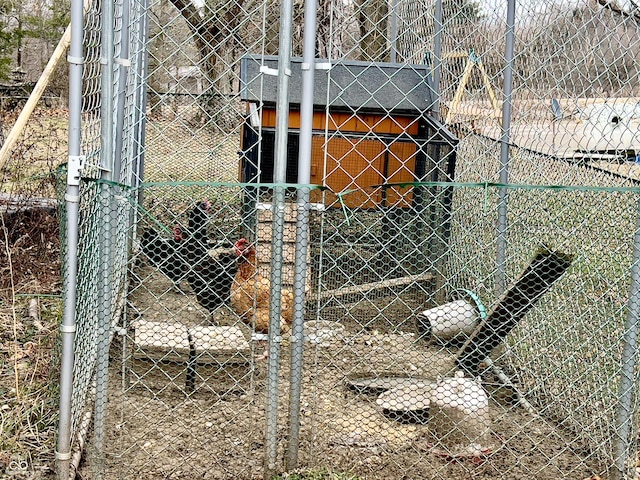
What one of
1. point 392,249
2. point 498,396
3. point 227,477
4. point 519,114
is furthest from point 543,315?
point 227,477

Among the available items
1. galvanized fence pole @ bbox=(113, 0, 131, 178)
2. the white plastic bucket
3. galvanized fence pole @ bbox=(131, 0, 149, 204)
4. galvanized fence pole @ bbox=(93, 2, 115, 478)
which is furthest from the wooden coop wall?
galvanized fence pole @ bbox=(93, 2, 115, 478)

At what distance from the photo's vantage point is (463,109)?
179 inches

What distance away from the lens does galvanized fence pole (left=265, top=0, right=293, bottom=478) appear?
2.60 metres

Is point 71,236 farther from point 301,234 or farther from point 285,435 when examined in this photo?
point 285,435

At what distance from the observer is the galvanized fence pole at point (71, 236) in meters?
2.42

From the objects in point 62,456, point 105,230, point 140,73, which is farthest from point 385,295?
point 62,456

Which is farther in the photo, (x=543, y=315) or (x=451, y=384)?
(x=543, y=315)

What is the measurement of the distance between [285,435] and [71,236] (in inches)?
49.1

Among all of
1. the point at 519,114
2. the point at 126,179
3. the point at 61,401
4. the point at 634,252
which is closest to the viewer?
→ the point at 61,401

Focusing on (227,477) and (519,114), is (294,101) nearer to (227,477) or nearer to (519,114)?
(519,114)

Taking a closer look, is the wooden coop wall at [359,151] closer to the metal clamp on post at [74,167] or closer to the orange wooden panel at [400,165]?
the orange wooden panel at [400,165]

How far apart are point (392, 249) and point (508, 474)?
2.10m

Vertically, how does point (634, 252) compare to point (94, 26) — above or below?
below

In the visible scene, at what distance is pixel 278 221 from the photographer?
262 cm
